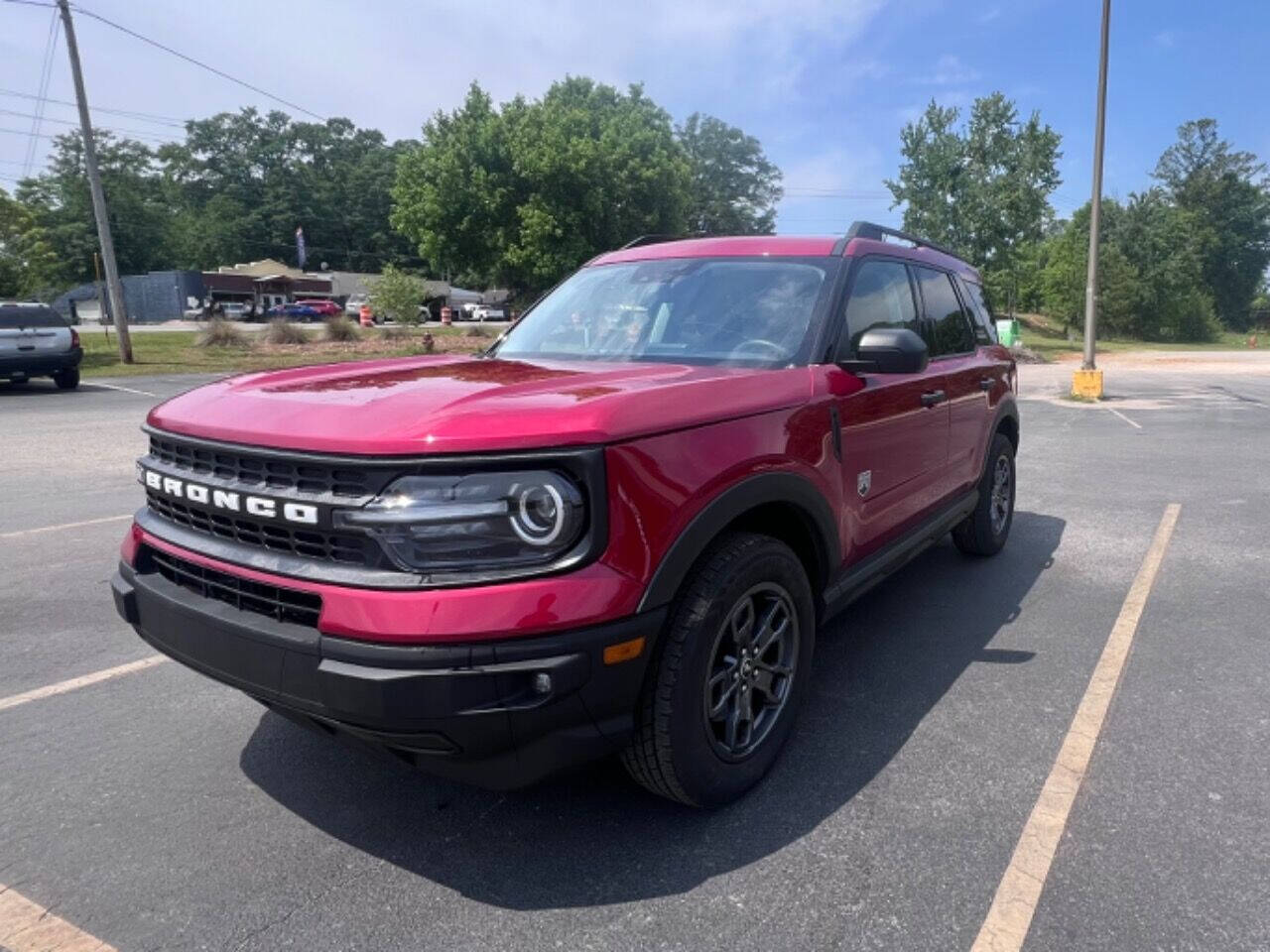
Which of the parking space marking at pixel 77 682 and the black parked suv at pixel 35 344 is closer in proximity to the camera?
the parking space marking at pixel 77 682

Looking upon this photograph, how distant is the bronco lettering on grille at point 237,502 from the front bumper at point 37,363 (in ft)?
54.6

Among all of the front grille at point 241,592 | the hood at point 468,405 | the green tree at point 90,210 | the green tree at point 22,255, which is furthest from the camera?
the green tree at point 90,210

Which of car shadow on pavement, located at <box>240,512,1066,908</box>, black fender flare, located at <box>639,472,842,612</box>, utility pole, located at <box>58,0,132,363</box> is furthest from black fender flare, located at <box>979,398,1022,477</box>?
utility pole, located at <box>58,0,132,363</box>

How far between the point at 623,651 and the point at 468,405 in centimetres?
76

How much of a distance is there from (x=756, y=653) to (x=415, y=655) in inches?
47.6

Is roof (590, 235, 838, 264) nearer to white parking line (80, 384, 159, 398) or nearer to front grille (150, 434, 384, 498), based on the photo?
front grille (150, 434, 384, 498)

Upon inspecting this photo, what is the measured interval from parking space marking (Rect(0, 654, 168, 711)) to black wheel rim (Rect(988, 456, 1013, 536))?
466 centimetres

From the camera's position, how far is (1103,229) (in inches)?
2405

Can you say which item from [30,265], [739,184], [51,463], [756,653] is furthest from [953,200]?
[30,265]

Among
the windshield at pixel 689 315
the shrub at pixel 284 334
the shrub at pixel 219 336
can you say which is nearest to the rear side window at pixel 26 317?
the shrub at pixel 219 336

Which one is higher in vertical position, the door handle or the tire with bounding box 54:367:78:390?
the door handle

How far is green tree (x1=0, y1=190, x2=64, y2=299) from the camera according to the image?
64.2 metres

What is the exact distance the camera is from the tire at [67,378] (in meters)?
17.0

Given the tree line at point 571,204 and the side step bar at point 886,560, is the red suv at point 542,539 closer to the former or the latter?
the side step bar at point 886,560
